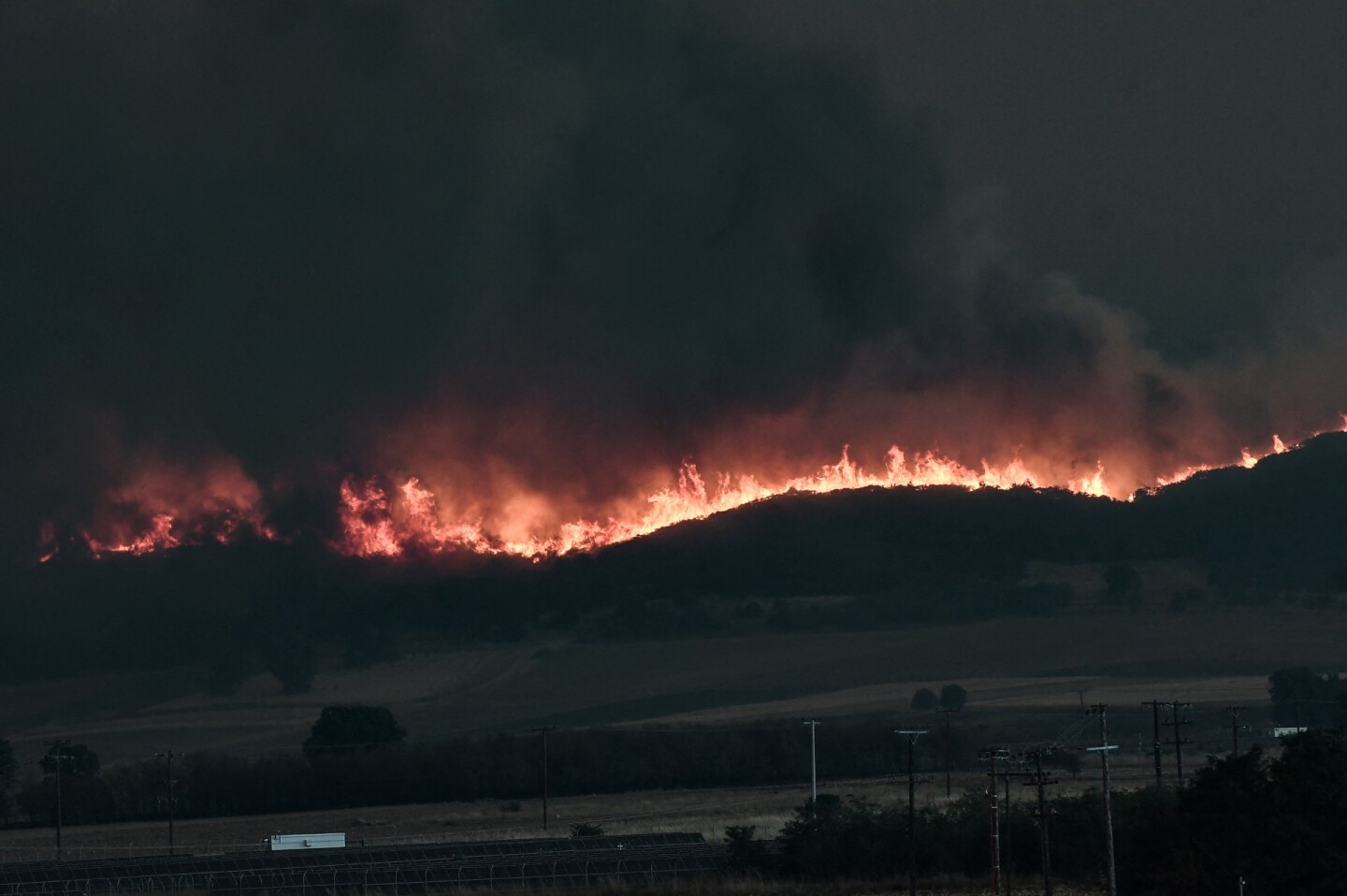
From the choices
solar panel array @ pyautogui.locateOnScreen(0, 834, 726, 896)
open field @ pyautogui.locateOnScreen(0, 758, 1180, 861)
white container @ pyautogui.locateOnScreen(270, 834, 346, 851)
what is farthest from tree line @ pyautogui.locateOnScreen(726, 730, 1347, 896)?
white container @ pyautogui.locateOnScreen(270, 834, 346, 851)

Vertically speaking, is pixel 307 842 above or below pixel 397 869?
below

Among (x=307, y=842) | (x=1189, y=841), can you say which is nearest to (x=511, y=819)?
(x=307, y=842)

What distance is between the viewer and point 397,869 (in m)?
123

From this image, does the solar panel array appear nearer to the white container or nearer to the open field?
the white container

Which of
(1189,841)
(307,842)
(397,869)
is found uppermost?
(1189,841)

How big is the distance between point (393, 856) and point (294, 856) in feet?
25.9

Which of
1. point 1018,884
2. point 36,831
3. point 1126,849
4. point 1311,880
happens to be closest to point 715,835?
point 1018,884

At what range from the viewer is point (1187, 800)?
327ft

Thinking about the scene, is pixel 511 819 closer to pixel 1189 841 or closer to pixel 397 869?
pixel 397 869

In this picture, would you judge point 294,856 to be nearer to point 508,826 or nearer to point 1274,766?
point 508,826

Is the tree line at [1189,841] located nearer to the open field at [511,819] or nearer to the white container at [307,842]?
the open field at [511,819]

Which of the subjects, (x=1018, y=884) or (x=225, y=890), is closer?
(x=1018, y=884)

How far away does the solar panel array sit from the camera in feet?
384

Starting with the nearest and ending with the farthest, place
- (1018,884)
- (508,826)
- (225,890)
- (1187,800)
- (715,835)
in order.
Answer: (1187,800), (1018,884), (225,890), (715,835), (508,826)
